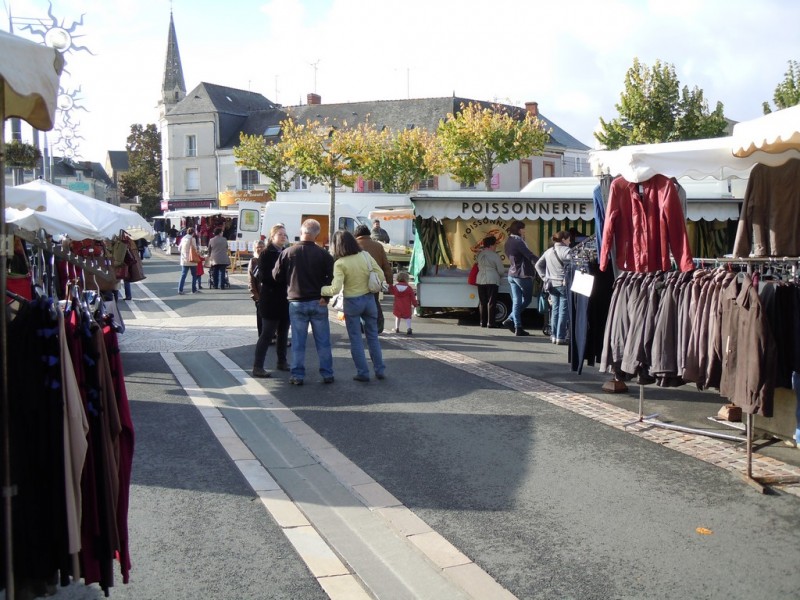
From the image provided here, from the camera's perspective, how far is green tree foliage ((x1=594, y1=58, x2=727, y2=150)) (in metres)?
35.3

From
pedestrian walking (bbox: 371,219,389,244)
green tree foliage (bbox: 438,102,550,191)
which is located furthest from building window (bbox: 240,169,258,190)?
pedestrian walking (bbox: 371,219,389,244)

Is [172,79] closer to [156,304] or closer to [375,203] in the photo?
[375,203]

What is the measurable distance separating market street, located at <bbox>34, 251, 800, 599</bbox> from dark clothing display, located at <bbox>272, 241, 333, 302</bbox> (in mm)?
1082

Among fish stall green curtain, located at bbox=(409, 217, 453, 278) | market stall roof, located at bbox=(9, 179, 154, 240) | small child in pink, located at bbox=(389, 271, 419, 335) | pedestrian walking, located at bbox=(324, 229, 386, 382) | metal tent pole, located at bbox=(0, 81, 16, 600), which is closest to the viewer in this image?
metal tent pole, located at bbox=(0, 81, 16, 600)

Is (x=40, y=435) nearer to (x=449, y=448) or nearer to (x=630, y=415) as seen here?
(x=449, y=448)

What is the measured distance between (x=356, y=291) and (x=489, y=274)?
523cm

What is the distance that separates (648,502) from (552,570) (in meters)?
1.30

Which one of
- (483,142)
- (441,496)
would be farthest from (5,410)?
(483,142)

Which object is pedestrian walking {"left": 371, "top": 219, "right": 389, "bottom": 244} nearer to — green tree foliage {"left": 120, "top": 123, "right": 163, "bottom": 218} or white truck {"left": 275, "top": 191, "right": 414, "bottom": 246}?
white truck {"left": 275, "top": 191, "right": 414, "bottom": 246}

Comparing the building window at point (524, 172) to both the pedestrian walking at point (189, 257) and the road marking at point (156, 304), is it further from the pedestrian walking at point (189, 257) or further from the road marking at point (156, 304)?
the pedestrian walking at point (189, 257)

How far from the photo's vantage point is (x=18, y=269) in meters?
7.73

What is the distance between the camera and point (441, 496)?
18.2ft

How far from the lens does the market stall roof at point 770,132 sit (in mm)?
5398

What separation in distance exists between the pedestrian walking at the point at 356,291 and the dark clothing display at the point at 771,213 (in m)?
4.11
